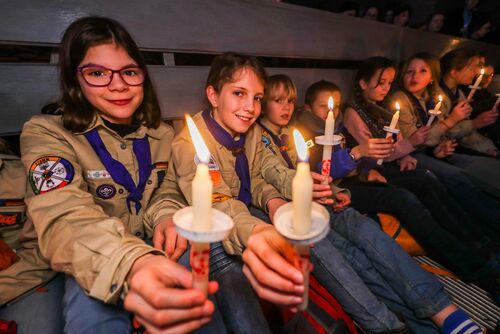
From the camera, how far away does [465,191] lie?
9.61 ft

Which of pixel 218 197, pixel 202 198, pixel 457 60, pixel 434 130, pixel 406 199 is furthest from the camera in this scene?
pixel 457 60

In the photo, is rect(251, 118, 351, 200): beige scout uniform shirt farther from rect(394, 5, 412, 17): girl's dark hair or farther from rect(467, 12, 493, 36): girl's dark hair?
rect(467, 12, 493, 36): girl's dark hair

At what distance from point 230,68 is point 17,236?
5.36ft

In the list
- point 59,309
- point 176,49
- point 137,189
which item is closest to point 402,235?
point 137,189

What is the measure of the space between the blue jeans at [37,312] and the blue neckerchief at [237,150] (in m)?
1.15

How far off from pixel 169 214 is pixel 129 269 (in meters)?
0.66

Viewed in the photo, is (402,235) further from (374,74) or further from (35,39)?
(35,39)

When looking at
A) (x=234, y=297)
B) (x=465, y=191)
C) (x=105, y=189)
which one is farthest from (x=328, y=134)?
(x=465, y=191)

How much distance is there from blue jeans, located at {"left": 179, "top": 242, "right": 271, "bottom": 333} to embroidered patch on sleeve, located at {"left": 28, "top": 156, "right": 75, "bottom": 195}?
671mm

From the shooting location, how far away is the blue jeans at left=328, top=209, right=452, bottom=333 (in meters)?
1.68

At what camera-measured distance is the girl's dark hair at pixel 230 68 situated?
194 cm

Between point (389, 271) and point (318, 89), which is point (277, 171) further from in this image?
point (318, 89)

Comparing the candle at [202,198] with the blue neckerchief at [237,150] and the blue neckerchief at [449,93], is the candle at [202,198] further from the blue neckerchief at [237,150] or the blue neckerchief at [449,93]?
the blue neckerchief at [449,93]

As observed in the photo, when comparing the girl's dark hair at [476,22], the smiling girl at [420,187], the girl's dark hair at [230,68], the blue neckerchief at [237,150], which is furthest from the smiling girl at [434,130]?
the girl's dark hair at [476,22]
